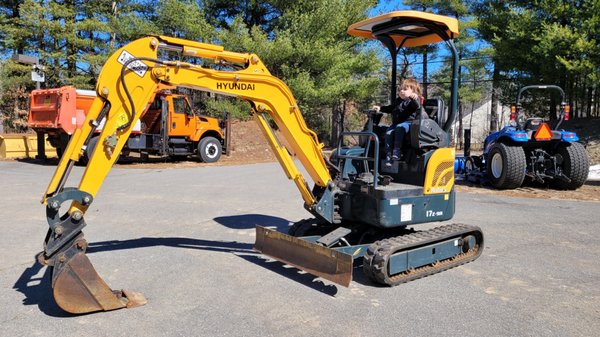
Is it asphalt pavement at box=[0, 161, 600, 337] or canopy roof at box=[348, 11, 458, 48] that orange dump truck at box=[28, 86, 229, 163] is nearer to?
asphalt pavement at box=[0, 161, 600, 337]

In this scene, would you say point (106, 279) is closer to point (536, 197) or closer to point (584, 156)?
point (536, 197)

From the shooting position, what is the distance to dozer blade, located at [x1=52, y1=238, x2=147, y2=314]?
407cm

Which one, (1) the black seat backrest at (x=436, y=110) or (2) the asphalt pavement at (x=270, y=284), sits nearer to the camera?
(2) the asphalt pavement at (x=270, y=284)

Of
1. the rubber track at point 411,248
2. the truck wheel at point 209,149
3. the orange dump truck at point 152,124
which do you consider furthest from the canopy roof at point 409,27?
the truck wheel at point 209,149

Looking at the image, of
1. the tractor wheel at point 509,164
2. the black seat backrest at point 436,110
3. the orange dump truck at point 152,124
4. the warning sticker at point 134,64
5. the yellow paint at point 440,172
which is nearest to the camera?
the warning sticker at point 134,64

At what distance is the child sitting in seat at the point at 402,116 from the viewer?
19.1 feet

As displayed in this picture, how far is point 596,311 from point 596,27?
18.9 metres

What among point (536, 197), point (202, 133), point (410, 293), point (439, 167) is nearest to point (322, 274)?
point (410, 293)

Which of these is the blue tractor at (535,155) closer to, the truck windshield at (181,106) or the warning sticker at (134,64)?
the warning sticker at (134,64)

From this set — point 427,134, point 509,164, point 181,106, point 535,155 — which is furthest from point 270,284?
point 181,106

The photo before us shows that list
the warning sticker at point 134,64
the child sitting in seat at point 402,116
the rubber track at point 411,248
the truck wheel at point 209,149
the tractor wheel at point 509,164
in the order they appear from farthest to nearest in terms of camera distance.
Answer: the truck wheel at point 209,149, the tractor wheel at point 509,164, the child sitting in seat at point 402,116, the rubber track at point 411,248, the warning sticker at point 134,64

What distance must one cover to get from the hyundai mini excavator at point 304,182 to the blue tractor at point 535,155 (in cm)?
575

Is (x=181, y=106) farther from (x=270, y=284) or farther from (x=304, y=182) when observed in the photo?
(x=270, y=284)

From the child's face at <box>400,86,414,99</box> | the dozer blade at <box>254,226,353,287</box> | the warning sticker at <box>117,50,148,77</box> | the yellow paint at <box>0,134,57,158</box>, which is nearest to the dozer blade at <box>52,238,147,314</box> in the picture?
the warning sticker at <box>117,50,148,77</box>
